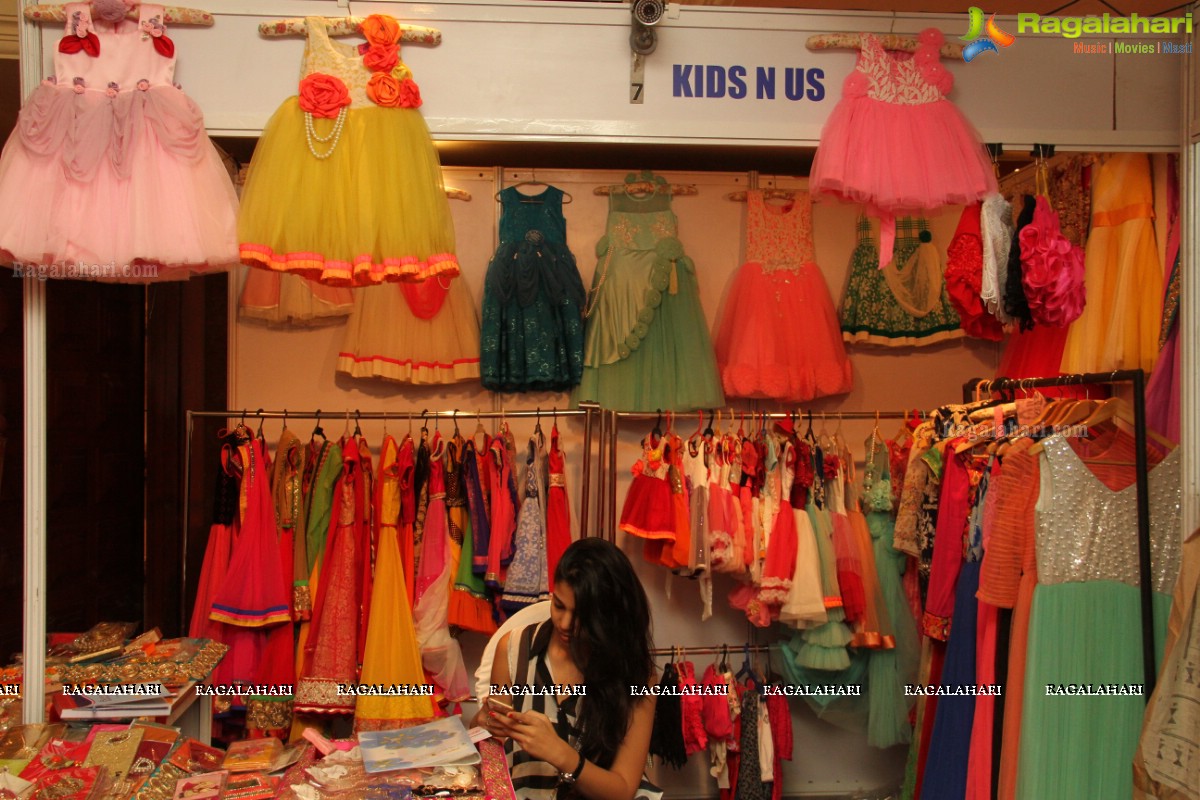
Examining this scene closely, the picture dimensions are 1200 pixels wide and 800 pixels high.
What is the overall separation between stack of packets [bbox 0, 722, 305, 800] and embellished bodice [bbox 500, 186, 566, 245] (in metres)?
2.27

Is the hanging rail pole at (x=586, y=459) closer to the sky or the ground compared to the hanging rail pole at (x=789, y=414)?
closer to the ground

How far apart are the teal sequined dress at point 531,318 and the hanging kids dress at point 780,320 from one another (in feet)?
2.13

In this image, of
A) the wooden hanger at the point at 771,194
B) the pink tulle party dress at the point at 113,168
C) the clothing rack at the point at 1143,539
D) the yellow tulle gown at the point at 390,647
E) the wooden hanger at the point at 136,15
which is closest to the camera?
the pink tulle party dress at the point at 113,168

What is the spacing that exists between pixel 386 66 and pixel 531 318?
1497mm

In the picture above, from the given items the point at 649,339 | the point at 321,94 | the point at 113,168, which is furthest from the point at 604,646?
the point at 649,339

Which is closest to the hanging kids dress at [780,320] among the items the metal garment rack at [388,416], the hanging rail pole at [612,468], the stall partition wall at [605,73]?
the hanging rail pole at [612,468]

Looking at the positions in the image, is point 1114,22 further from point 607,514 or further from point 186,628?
point 186,628

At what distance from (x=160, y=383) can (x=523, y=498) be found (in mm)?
1640

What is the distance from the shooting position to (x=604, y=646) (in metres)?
2.21

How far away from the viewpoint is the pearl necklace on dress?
91.8 inches

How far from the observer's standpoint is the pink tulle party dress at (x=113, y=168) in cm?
216

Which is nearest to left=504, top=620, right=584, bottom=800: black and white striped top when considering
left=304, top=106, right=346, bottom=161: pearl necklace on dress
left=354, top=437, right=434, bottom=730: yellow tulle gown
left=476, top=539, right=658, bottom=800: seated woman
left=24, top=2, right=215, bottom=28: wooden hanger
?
left=476, top=539, right=658, bottom=800: seated woman

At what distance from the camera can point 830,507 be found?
12.0 ft

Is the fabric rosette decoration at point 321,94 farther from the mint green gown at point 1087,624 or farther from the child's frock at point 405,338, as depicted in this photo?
the mint green gown at point 1087,624
